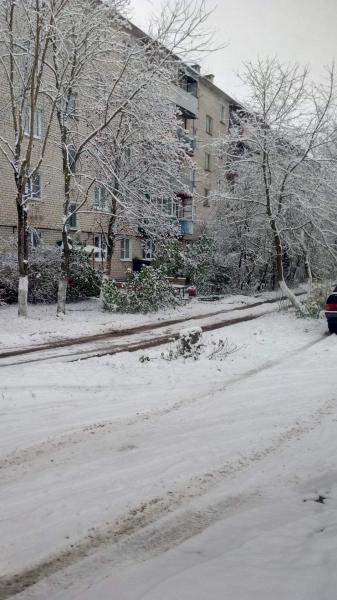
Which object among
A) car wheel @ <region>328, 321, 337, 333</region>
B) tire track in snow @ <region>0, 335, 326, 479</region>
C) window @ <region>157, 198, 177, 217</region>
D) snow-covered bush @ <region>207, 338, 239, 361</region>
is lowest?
tire track in snow @ <region>0, 335, 326, 479</region>

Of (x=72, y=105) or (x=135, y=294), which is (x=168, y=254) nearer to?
(x=135, y=294)

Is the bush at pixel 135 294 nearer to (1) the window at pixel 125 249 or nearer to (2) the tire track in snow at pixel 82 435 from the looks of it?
(2) the tire track in snow at pixel 82 435

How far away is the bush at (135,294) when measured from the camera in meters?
17.0

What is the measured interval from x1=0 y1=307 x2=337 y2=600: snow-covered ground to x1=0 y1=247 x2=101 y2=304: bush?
34.7ft

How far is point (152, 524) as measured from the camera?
3365 millimetres

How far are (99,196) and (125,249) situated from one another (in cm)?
730

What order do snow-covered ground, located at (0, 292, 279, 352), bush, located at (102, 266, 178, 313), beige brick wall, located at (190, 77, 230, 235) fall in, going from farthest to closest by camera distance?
beige brick wall, located at (190, 77, 230, 235), bush, located at (102, 266, 178, 313), snow-covered ground, located at (0, 292, 279, 352)

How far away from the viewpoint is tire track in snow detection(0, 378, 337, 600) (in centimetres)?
278

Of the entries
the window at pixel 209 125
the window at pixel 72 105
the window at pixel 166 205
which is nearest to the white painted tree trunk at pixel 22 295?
the window at pixel 72 105

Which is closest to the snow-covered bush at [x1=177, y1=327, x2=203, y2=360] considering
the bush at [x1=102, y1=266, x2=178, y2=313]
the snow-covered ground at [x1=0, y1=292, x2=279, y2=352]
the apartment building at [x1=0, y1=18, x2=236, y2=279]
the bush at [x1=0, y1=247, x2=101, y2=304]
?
the snow-covered ground at [x1=0, y1=292, x2=279, y2=352]

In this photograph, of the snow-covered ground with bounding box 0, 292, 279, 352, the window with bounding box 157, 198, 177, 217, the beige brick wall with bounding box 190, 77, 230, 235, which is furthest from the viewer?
the beige brick wall with bounding box 190, 77, 230, 235

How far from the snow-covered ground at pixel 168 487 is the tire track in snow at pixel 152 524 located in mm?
12

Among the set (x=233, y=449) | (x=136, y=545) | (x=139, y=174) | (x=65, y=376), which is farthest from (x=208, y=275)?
(x=136, y=545)

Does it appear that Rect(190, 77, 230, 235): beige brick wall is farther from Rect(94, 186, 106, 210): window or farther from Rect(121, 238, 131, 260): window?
Rect(94, 186, 106, 210): window
